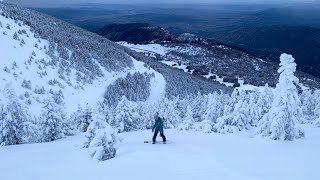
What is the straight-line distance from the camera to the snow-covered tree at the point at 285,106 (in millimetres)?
17734

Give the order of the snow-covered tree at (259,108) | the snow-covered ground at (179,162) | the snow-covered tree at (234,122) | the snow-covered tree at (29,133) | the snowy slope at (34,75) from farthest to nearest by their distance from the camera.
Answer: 1. the snowy slope at (34,75)
2. the snow-covered tree at (259,108)
3. the snow-covered tree at (234,122)
4. the snow-covered tree at (29,133)
5. the snow-covered ground at (179,162)

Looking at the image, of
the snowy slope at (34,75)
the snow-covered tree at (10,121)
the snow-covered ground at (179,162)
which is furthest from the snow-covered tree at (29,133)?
the snowy slope at (34,75)

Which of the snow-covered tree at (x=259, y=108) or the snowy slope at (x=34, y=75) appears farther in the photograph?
the snowy slope at (x=34, y=75)

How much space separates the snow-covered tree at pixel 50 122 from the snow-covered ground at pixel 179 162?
515cm

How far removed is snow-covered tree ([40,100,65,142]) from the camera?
74.9ft

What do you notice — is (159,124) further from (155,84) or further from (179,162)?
(155,84)

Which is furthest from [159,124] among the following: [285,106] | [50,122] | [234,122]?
[50,122]

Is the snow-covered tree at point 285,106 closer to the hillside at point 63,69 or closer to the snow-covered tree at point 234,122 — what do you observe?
the snow-covered tree at point 234,122

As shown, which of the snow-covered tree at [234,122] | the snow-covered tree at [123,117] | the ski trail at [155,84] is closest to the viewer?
the snow-covered tree at [234,122]

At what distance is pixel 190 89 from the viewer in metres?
59.4

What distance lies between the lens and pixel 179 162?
12.9 m

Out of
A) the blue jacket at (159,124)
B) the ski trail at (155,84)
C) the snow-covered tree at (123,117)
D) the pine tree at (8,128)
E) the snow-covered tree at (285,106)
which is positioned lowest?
the ski trail at (155,84)

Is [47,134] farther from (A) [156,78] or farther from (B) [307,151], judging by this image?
(A) [156,78]

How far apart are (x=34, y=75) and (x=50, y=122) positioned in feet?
49.2
